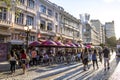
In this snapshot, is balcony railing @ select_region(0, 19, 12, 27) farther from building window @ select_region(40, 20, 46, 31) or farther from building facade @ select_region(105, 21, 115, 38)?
building facade @ select_region(105, 21, 115, 38)

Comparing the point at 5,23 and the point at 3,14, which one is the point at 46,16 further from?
the point at 5,23

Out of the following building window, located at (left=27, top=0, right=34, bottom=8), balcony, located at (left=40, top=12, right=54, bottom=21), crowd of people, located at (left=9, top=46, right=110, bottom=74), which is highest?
building window, located at (left=27, top=0, right=34, bottom=8)

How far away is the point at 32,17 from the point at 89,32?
52706mm

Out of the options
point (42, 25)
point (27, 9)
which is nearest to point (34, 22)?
point (27, 9)

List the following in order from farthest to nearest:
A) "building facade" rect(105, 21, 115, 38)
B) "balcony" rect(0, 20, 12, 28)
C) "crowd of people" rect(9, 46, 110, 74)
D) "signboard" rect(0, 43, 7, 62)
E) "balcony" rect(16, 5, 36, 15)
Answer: "building facade" rect(105, 21, 115, 38) → "balcony" rect(16, 5, 36, 15) → "signboard" rect(0, 43, 7, 62) → "balcony" rect(0, 20, 12, 28) → "crowd of people" rect(9, 46, 110, 74)

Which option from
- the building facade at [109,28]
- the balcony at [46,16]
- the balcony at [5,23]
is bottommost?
the balcony at [5,23]

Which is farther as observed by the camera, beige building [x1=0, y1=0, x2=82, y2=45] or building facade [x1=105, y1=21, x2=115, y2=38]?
building facade [x1=105, y1=21, x2=115, y2=38]

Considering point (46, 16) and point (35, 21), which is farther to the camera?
point (46, 16)

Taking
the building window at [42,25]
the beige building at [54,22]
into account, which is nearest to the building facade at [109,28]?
the beige building at [54,22]

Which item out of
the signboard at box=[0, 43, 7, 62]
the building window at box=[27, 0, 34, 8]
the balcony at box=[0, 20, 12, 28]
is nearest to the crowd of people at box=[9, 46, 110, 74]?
the signboard at box=[0, 43, 7, 62]

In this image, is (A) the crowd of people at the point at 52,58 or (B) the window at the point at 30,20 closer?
(A) the crowd of people at the point at 52,58

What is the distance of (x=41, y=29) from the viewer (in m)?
34.4

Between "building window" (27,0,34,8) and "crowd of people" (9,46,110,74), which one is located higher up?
"building window" (27,0,34,8)

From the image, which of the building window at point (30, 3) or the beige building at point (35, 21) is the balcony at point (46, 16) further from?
the building window at point (30, 3)
